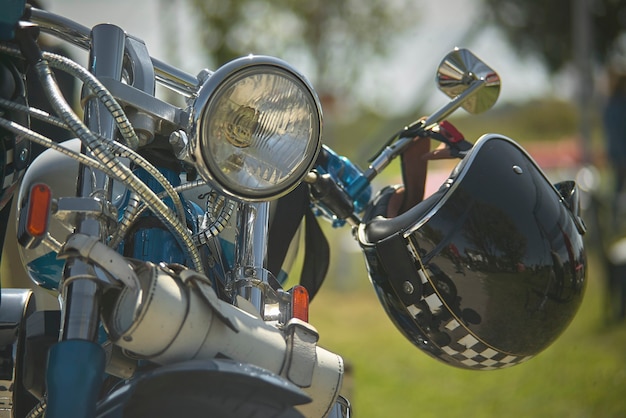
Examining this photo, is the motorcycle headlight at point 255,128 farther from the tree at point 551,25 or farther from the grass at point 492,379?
the tree at point 551,25

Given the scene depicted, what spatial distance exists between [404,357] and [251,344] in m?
3.50

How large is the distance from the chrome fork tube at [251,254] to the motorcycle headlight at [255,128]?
6.5 inches

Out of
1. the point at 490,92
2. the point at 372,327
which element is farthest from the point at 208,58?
the point at 490,92

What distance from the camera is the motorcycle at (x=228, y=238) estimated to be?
1.04 m

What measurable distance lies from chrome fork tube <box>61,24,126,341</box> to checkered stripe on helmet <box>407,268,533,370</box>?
0.67 m

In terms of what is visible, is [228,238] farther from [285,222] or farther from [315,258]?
[315,258]

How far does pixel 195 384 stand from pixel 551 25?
2233cm

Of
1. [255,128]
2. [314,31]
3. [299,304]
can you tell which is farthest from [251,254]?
[314,31]

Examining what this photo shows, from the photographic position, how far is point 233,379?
1003mm

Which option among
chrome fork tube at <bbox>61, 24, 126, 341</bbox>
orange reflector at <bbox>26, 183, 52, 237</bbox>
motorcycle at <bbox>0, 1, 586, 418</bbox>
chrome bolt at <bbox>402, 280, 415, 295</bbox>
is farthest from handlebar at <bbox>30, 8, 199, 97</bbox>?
chrome bolt at <bbox>402, 280, 415, 295</bbox>

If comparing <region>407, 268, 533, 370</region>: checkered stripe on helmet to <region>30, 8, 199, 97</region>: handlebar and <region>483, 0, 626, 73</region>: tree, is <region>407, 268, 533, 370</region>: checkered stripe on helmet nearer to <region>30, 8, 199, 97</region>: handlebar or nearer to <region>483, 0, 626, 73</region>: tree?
<region>30, 8, 199, 97</region>: handlebar

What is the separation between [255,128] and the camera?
1.18 m

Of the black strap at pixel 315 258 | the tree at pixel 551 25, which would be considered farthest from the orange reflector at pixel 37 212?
the tree at pixel 551 25

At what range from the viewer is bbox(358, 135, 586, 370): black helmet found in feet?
5.06
